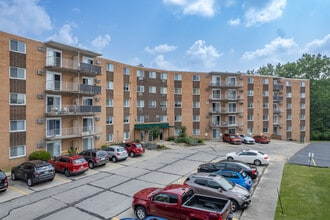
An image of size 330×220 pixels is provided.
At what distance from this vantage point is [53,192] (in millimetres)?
14586

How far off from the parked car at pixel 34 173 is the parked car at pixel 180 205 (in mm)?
8927

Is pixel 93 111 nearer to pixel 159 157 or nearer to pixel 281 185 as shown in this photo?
pixel 159 157

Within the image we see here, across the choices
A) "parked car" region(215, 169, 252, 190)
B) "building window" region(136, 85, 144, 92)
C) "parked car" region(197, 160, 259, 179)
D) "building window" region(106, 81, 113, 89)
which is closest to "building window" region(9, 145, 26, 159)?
"building window" region(106, 81, 113, 89)

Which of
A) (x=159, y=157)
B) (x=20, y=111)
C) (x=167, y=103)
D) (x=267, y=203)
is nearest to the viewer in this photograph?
(x=267, y=203)

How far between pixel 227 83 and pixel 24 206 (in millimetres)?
36283

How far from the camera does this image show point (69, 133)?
81.6 ft

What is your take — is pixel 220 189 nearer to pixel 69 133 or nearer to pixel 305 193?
pixel 305 193

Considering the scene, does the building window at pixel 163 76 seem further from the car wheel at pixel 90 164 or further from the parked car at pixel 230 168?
the parked car at pixel 230 168

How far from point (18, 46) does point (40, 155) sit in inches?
406

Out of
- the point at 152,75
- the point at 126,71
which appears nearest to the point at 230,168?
the point at 126,71

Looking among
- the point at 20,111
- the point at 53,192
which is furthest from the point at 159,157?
the point at 20,111

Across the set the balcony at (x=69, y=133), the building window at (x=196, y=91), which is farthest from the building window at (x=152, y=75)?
the balcony at (x=69, y=133)

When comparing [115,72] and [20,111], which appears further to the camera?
[115,72]

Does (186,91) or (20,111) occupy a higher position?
(186,91)
